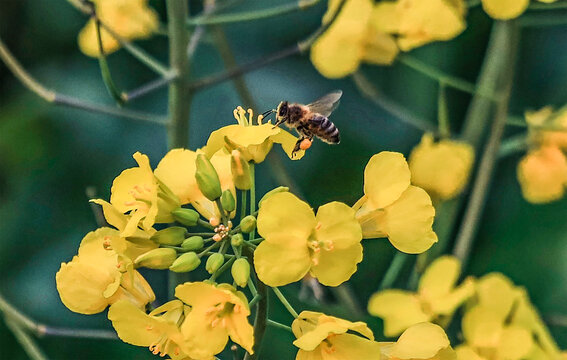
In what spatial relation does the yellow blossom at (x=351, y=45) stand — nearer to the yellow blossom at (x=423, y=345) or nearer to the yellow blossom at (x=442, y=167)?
the yellow blossom at (x=442, y=167)

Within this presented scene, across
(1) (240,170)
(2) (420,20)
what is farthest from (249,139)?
(2) (420,20)

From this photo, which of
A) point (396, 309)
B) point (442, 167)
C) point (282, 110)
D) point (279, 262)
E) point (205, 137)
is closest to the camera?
point (279, 262)

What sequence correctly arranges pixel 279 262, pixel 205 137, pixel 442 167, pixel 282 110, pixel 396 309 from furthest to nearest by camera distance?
1. pixel 205 137
2. pixel 442 167
3. pixel 396 309
4. pixel 282 110
5. pixel 279 262

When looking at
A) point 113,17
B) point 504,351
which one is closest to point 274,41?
point 113,17

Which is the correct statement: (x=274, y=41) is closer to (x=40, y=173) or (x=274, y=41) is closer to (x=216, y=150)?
(x=40, y=173)

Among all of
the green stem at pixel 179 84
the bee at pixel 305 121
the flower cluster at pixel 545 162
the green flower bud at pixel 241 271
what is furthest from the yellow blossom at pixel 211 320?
the flower cluster at pixel 545 162

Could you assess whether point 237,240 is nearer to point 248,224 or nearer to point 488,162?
point 248,224
